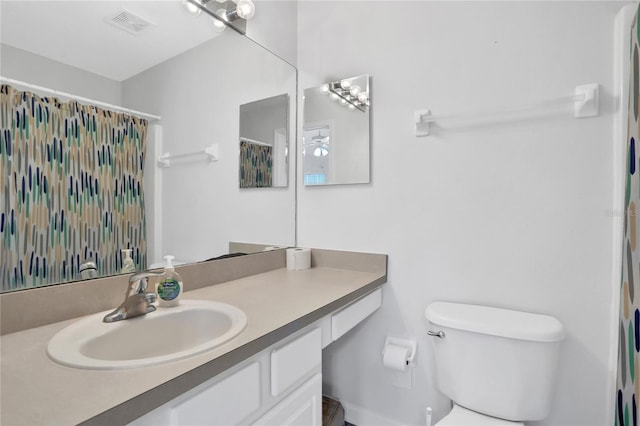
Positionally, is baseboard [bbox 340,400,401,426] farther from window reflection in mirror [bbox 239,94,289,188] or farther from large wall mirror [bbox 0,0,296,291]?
window reflection in mirror [bbox 239,94,289,188]

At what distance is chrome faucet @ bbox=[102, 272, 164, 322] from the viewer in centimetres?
94

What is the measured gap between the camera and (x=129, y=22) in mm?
1131

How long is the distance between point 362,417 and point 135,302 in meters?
1.33

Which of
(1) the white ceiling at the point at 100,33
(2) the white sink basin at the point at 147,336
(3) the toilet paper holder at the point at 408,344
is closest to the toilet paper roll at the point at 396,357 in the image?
(3) the toilet paper holder at the point at 408,344

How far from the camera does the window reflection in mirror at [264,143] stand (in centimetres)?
164

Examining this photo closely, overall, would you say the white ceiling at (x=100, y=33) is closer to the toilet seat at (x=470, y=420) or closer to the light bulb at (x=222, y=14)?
the light bulb at (x=222, y=14)

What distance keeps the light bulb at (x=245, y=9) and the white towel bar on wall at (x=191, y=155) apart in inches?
25.8

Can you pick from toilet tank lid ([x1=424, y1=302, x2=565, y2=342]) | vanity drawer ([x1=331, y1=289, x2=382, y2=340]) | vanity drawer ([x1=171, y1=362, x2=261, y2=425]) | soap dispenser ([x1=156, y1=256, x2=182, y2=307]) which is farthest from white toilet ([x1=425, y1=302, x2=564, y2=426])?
soap dispenser ([x1=156, y1=256, x2=182, y2=307])

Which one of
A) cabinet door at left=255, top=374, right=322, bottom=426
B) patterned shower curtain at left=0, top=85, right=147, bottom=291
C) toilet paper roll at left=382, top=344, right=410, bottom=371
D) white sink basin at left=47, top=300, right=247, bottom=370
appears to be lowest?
toilet paper roll at left=382, top=344, right=410, bottom=371

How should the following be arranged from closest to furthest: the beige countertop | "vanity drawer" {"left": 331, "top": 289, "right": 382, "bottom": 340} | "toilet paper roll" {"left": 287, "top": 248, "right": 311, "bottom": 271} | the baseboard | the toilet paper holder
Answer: the beige countertop < "vanity drawer" {"left": 331, "top": 289, "right": 382, "bottom": 340} < the toilet paper holder < the baseboard < "toilet paper roll" {"left": 287, "top": 248, "right": 311, "bottom": 271}

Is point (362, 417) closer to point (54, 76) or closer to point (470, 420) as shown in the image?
point (470, 420)

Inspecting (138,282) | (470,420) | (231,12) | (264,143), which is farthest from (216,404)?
(231,12)

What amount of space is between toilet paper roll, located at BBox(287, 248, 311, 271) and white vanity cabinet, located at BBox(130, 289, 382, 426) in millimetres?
516

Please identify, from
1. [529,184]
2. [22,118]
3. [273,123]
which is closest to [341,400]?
[529,184]
